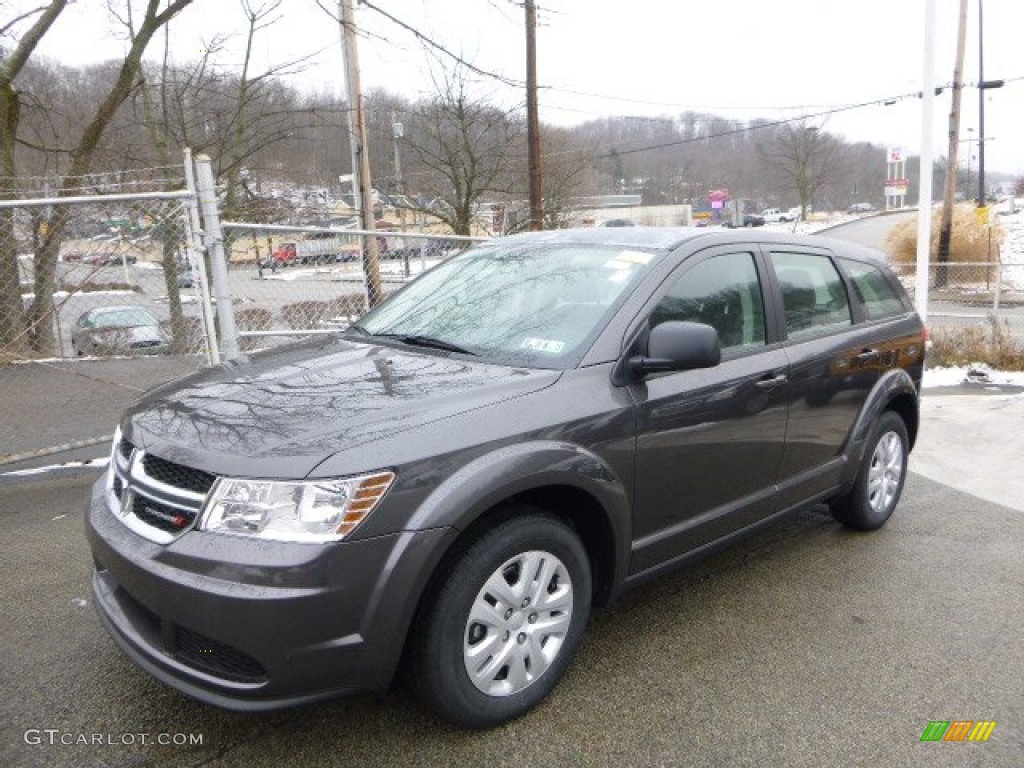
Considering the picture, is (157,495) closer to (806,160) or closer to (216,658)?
(216,658)

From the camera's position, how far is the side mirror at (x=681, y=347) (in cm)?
274

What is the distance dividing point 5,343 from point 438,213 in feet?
58.2

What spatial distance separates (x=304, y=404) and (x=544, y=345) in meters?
0.93

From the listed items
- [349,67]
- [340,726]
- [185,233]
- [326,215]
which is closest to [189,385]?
[340,726]

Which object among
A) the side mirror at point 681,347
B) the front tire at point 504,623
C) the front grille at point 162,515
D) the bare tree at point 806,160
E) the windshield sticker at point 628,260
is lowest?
the front tire at point 504,623

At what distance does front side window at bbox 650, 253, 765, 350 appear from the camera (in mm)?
3168

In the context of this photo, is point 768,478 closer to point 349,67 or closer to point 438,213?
point 349,67

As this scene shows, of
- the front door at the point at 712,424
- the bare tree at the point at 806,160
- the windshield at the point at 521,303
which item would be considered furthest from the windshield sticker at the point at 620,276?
the bare tree at the point at 806,160

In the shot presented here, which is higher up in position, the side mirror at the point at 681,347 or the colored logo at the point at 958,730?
the side mirror at the point at 681,347

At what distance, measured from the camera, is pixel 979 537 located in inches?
173

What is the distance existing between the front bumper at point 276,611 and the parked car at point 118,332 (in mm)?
4514

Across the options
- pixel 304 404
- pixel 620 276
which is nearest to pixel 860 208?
pixel 620 276

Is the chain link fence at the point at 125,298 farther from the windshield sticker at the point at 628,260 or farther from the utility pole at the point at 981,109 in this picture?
the utility pole at the point at 981,109

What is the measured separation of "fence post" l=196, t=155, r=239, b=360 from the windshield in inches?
82.4
